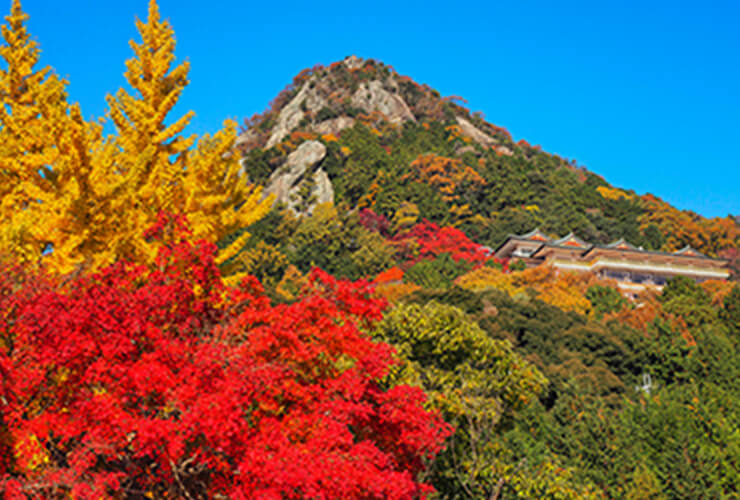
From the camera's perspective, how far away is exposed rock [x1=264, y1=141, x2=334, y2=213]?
76.4 m

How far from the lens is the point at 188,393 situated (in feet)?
26.8

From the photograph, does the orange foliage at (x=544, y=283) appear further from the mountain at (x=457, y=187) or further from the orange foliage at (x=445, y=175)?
the orange foliage at (x=445, y=175)

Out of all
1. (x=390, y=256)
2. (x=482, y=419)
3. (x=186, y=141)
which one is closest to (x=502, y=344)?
(x=482, y=419)

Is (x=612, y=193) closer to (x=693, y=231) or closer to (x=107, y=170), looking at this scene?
(x=693, y=231)

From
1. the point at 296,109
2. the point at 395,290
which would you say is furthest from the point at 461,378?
the point at 296,109

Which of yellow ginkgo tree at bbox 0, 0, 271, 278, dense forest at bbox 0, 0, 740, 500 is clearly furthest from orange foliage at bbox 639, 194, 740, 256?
yellow ginkgo tree at bbox 0, 0, 271, 278

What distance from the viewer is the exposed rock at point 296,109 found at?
353 feet

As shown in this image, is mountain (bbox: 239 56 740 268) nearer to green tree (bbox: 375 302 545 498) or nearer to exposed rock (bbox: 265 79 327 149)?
exposed rock (bbox: 265 79 327 149)

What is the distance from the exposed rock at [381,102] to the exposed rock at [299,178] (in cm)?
2962

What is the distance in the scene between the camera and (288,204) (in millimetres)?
76000

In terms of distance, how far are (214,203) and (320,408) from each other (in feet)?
23.2

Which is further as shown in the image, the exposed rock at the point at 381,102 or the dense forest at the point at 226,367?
the exposed rock at the point at 381,102

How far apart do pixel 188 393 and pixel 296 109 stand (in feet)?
348

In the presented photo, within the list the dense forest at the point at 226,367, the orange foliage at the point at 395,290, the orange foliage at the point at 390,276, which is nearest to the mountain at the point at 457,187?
the orange foliage at the point at 390,276
